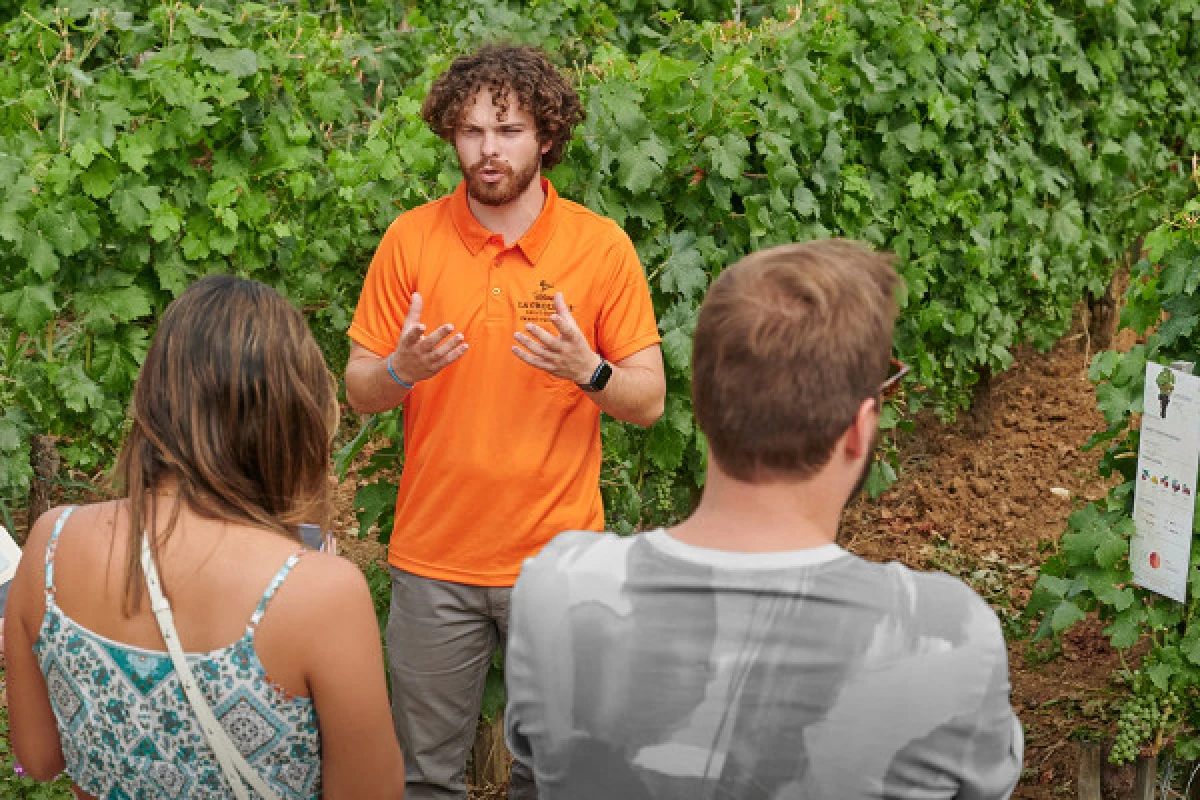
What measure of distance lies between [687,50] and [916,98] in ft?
3.86

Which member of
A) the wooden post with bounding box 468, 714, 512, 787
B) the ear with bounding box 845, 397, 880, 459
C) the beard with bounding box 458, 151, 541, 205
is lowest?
the wooden post with bounding box 468, 714, 512, 787

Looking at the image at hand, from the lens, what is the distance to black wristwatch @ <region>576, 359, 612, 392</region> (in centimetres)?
301

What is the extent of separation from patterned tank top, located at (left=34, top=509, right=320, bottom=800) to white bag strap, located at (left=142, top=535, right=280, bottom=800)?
0.01m

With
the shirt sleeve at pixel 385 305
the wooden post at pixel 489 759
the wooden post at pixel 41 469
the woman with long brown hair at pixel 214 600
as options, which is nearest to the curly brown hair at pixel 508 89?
the shirt sleeve at pixel 385 305

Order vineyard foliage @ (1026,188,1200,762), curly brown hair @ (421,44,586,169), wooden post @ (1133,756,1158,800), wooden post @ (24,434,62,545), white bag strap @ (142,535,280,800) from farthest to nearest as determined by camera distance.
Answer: wooden post @ (24,434,62,545) → wooden post @ (1133,756,1158,800) → vineyard foliage @ (1026,188,1200,762) → curly brown hair @ (421,44,586,169) → white bag strap @ (142,535,280,800)

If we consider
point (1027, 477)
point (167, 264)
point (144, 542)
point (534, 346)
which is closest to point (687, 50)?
point (167, 264)

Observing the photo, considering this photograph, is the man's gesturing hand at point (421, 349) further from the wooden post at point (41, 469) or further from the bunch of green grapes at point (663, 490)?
the wooden post at point (41, 469)

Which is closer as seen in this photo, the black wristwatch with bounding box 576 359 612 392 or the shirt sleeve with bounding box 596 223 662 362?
the black wristwatch with bounding box 576 359 612 392

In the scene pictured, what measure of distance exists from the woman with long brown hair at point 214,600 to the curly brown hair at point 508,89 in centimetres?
129

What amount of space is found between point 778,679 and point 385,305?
5.87 ft

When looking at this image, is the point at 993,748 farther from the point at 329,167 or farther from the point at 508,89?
the point at 329,167

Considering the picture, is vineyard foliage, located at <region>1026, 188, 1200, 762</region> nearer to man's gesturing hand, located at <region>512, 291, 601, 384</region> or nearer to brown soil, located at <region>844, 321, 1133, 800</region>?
brown soil, located at <region>844, 321, 1133, 800</region>

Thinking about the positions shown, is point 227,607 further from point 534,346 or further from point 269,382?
point 534,346

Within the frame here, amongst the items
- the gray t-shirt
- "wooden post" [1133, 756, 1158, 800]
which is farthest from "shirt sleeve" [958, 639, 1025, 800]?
"wooden post" [1133, 756, 1158, 800]
